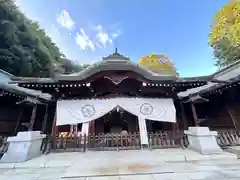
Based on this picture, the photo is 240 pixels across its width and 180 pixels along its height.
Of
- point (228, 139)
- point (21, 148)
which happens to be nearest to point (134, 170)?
point (21, 148)

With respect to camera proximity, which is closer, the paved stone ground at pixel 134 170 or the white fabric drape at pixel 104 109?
the paved stone ground at pixel 134 170

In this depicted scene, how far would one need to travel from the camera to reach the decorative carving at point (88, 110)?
227 inches

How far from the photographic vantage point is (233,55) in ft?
45.3

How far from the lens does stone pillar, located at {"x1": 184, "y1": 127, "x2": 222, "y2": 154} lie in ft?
14.9

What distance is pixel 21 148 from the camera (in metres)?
4.50

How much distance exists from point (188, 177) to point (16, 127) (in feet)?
23.9

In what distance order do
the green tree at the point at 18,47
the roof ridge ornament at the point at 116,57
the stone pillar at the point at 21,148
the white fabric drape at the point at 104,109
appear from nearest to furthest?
1. the stone pillar at the point at 21,148
2. the white fabric drape at the point at 104,109
3. the roof ridge ornament at the point at 116,57
4. the green tree at the point at 18,47

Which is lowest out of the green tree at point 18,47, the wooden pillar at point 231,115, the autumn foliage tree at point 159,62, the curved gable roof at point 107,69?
the wooden pillar at point 231,115

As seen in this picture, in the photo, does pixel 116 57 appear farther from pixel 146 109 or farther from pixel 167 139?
pixel 167 139

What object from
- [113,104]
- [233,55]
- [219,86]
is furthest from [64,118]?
[233,55]

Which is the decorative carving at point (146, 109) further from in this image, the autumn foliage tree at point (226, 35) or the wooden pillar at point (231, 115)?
the autumn foliage tree at point (226, 35)

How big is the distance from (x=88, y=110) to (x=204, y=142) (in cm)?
419

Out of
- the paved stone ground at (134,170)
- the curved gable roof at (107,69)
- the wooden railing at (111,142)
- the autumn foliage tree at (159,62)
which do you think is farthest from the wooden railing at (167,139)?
the autumn foliage tree at (159,62)

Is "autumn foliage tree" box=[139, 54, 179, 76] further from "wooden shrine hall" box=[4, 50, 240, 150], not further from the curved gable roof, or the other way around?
the curved gable roof
